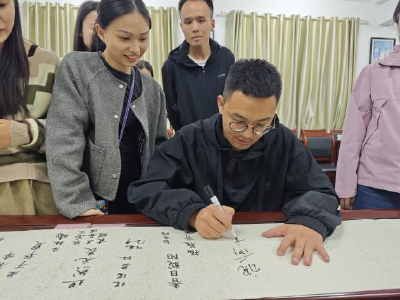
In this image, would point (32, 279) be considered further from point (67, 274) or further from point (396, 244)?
point (396, 244)

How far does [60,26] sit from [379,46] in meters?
5.06

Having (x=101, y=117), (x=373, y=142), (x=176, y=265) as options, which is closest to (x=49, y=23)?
(x=101, y=117)

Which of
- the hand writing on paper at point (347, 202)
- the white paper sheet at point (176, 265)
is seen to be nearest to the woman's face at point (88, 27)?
the white paper sheet at point (176, 265)

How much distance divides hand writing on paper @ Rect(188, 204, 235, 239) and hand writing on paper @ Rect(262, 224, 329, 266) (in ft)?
0.37

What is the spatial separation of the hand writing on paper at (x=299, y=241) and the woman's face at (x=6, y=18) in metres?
1.00

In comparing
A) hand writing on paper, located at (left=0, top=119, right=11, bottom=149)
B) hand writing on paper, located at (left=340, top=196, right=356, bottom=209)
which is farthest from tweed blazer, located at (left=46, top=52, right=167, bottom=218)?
hand writing on paper, located at (left=340, top=196, right=356, bottom=209)

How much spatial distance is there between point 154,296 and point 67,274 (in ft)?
0.67

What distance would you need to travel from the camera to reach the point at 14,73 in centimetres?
101

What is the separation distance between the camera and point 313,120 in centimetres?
522

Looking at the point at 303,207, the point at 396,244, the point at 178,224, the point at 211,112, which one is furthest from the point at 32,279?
the point at 211,112

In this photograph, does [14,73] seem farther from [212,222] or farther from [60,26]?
[60,26]

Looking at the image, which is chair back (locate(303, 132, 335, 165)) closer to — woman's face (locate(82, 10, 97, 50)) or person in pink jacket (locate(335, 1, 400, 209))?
person in pink jacket (locate(335, 1, 400, 209))

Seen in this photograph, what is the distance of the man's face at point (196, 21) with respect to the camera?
5.47ft

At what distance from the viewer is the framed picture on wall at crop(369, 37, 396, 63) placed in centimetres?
525
